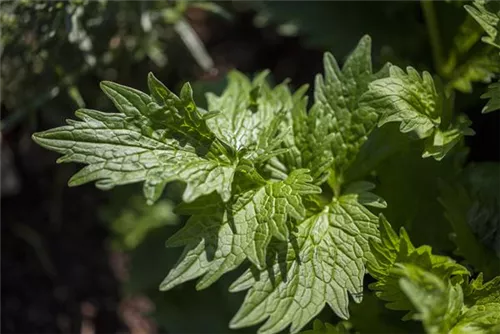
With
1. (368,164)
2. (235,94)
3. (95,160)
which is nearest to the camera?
(95,160)

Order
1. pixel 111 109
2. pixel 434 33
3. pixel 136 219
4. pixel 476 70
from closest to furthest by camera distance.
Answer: pixel 476 70 → pixel 434 33 → pixel 111 109 → pixel 136 219

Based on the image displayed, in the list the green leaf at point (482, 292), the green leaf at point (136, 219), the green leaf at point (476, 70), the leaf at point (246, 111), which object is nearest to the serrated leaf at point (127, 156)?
the leaf at point (246, 111)

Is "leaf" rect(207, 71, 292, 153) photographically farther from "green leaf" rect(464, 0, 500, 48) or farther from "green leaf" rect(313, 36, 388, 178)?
"green leaf" rect(464, 0, 500, 48)

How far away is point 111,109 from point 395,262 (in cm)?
124

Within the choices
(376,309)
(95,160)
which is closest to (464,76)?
(376,309)

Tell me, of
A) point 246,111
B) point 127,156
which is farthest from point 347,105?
point 127,156

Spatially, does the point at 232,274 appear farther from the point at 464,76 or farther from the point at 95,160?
the point at 464,76

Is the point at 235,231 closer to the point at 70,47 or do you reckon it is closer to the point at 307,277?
the point at 307,277

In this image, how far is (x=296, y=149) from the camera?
172 centimetres

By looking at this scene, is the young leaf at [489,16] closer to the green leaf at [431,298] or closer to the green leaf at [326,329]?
the green leaf at [431,298]

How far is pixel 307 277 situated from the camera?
1.54 metres

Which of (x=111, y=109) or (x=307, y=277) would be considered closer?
(x=307, y=277)

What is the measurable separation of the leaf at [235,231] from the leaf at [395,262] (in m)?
0.19

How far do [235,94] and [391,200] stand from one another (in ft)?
1.66
